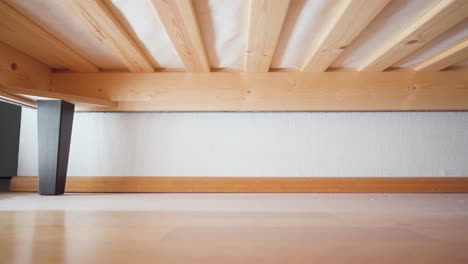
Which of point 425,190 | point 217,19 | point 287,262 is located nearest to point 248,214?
point 287,262

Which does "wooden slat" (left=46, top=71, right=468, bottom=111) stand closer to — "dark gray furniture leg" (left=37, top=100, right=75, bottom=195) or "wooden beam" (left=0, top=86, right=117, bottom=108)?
"wooden beam" (left=0, top=86, right=117, bottom=108)

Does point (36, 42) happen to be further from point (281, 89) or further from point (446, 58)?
point (446, 58)

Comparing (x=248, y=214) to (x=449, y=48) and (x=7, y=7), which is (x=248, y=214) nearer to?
(x=7, y=7)

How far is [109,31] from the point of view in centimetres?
139

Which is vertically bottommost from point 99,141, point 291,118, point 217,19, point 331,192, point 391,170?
point 331,192

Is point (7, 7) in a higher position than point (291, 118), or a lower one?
higher

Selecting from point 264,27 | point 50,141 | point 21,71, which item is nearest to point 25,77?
point 21,71

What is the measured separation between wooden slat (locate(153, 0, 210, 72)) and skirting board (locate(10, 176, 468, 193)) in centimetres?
87

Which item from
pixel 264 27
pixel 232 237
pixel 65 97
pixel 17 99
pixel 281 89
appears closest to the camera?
pixel 232 237

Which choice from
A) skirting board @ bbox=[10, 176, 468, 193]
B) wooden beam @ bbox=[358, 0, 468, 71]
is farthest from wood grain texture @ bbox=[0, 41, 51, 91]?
wooden beam @ bbox=[358, 0, 468, 71]

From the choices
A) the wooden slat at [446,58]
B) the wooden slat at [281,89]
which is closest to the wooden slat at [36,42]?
the wooden slat at [281,89]

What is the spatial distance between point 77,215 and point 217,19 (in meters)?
1.00

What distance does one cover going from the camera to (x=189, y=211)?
115cm

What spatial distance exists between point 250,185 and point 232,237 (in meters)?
1.41
